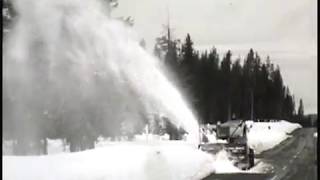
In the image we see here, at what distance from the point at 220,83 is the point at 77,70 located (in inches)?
15.0

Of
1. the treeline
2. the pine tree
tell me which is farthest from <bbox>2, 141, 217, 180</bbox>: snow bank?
the pine tree

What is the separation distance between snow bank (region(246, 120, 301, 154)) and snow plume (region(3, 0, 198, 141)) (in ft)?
0.81

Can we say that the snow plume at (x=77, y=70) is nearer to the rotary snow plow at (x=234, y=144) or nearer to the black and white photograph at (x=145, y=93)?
the black and white photograph at (x=145, y=93)

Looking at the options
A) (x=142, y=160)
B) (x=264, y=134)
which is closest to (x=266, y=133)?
(x=264, y=134)

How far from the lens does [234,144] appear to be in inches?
79.4

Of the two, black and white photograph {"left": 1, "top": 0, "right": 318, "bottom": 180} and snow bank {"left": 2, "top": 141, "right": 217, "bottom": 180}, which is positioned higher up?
black and white photograph {"left": 1, "top": 0, "right": 318, "bottom": 180}

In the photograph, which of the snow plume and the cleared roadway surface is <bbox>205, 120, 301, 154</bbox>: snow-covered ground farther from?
the snow plume

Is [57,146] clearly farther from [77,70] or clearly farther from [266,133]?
[266,133]

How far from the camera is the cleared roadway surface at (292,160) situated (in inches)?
76.7

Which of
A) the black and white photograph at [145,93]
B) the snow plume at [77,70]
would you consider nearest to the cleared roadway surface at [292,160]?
the black and white photograph at [145,93]

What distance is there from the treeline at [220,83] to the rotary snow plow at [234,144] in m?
0.02

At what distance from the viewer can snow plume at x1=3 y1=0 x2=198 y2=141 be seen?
201cm

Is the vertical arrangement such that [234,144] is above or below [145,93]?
below

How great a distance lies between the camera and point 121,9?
2.02 metres
